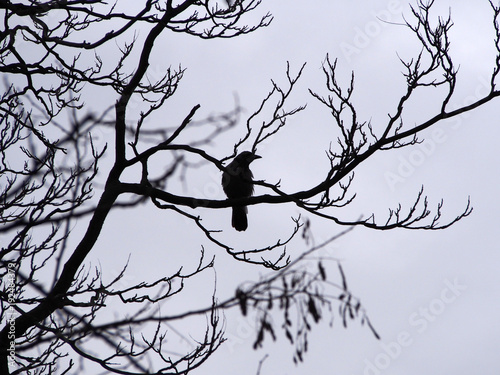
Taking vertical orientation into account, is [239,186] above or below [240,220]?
above

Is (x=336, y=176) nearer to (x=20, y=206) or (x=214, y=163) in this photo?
(x=214, y=163)

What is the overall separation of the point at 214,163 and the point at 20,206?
84.5 inches

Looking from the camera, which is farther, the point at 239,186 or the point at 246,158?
the point at 239,186

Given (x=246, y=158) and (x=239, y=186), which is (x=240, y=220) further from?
(x=246, y=158)

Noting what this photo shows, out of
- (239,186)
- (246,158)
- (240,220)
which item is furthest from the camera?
(240,220)

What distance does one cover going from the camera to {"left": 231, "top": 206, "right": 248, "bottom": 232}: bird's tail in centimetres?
908

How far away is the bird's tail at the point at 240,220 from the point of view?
908cm

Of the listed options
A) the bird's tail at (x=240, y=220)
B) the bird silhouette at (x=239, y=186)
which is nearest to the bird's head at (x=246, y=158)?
the bird silhouette at (x=239, y=186)

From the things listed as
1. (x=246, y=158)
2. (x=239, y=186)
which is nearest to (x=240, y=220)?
(x=239, y=186)

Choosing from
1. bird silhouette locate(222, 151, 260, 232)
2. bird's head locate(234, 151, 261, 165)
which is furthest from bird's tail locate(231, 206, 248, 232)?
bird's head locate(234, 151, 261, 165)

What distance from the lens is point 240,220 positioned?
29.8ft

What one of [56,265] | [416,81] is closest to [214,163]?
[416,81]

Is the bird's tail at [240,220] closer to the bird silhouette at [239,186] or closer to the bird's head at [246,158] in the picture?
the bird silhouette at [239,186]

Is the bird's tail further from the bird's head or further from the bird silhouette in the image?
the bird's head
